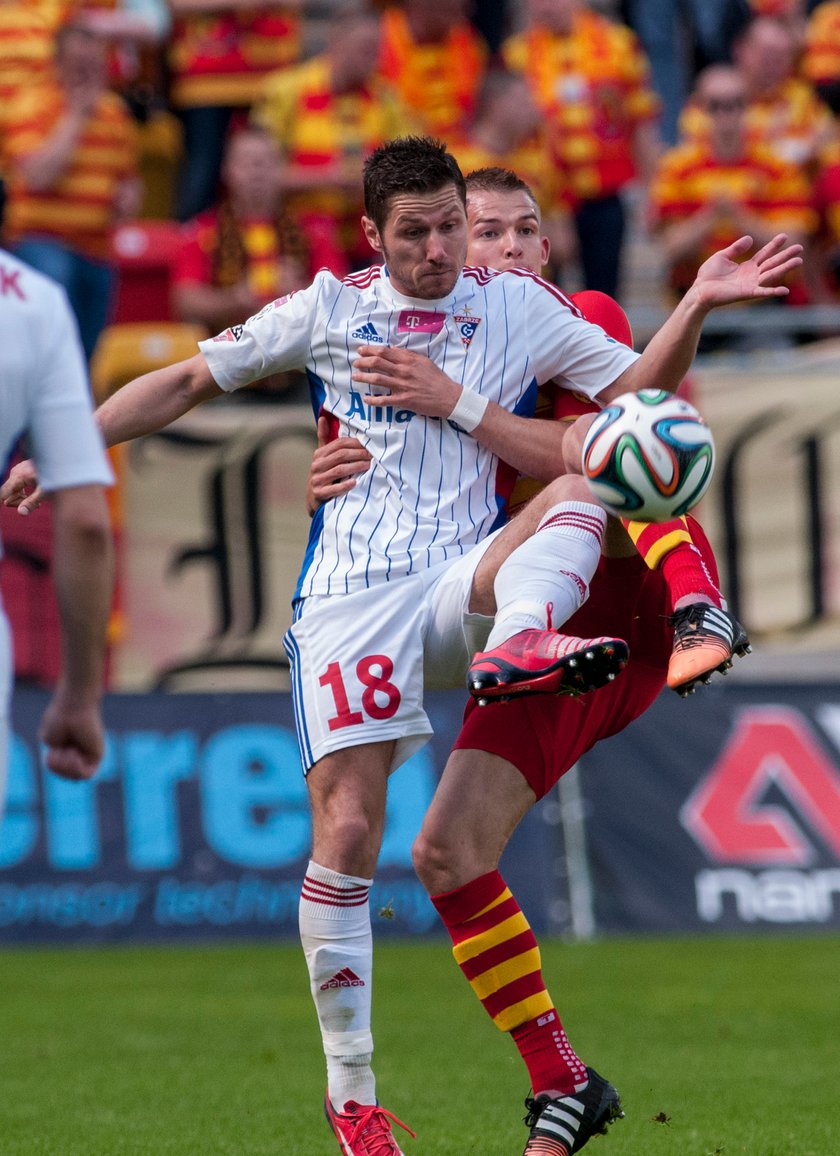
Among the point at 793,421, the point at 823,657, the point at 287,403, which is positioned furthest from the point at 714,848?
the point at 287,403

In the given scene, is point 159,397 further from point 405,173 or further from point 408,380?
point 405,173

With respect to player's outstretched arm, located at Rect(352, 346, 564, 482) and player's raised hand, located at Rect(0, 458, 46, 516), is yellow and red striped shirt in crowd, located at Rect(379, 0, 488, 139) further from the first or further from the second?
player's raised hand, located at Rect(0, 458, 46, 516)

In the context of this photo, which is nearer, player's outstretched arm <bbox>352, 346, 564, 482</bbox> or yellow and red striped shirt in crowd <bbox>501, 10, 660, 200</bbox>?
player's outstretched arm <bbox>352, 346, 564, 482</bbox>

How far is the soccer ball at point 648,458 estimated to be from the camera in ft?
17.0

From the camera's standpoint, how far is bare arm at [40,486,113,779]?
13.9 feet

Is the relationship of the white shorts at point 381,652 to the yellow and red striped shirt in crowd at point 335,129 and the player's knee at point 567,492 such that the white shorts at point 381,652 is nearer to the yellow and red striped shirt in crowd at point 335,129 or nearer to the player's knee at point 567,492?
the player's knee at point 567,492

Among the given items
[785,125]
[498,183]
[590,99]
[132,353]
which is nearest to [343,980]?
[498,183]

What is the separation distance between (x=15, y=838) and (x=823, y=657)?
4.98 m

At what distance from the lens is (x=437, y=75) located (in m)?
13.4

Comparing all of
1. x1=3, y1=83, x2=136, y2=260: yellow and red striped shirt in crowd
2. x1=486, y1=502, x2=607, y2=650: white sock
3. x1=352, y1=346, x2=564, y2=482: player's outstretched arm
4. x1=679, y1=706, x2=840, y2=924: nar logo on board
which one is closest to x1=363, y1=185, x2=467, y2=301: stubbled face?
x1=352, y1=346, x2=564, y2=482: player's outstretched arm

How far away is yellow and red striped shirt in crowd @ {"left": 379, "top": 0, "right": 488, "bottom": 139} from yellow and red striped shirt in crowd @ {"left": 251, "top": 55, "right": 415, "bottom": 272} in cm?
80

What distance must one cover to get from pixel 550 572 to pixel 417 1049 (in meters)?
3.50

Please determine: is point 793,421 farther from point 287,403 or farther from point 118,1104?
point 118,1104

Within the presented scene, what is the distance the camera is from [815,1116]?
6.51m
